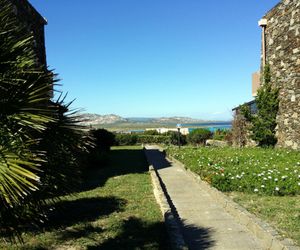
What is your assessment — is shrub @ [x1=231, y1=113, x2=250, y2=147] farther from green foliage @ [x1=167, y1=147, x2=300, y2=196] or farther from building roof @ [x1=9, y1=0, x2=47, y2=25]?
building roof @ [x1=9, y1=0, x2=47, y2=25]

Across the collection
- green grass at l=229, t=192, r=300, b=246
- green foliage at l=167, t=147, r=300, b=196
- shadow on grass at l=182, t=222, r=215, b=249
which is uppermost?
green foliage at l=167, t=147, r=300, b=196

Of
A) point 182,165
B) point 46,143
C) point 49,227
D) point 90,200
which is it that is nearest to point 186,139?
point 182,165

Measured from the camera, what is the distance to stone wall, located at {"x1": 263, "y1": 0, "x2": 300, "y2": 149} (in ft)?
50.6

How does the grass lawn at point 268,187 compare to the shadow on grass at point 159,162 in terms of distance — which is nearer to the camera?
the grass lawn at point 268,187

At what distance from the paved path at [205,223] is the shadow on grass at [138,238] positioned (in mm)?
474

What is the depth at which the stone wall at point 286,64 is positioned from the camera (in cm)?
1544

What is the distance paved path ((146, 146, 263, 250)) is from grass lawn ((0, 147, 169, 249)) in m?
0.55

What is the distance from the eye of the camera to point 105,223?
6.93 meters

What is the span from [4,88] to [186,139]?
106 feet

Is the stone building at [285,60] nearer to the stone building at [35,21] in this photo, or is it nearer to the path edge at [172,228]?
the path edge at [172,228]

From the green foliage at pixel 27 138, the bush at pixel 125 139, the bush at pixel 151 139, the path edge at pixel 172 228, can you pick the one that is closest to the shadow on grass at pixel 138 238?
the path edge at pixel 172 228

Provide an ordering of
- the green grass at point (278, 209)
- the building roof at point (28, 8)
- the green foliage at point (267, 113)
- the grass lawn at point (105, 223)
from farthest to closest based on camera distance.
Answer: the green foliage at point (267, 113)
the building roof at point (28, 8)
the green grass at point (278, 209)
the grass lawn at point (105, 223)

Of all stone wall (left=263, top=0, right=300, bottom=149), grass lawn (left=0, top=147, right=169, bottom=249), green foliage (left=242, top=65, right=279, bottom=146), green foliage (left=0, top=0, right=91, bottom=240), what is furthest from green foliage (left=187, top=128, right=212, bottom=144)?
green foliage (left=0, top=0, right=91, bottom=240)

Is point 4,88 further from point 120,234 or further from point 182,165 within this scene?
point 182,165
